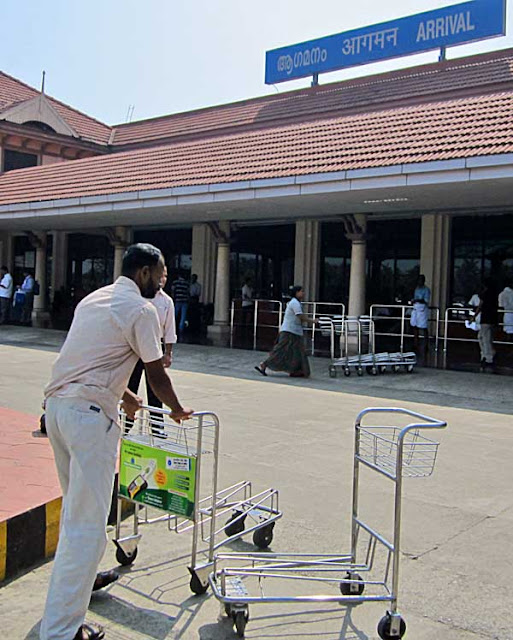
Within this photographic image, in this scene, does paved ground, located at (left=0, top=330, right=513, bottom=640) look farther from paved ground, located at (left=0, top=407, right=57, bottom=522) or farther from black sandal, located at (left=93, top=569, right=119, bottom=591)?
paved ground, located at (left=0, top=407, right=57, bottom=522)

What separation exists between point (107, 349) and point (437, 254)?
53.7ft

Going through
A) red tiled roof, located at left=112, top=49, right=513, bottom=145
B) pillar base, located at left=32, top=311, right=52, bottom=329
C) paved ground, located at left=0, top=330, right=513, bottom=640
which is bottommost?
paved ground, located at left=0, top=330, right=513, bottom=640

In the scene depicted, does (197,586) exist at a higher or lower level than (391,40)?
lower

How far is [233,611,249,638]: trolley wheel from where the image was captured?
10.6 ft

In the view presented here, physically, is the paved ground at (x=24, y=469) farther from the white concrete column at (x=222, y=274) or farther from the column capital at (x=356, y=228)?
the white concrete column at (x=222, y=274)

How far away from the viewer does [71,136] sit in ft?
89.1

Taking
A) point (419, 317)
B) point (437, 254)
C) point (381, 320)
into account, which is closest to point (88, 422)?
point (419, 317)

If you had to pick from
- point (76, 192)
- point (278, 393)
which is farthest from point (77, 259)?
point (278, 393)

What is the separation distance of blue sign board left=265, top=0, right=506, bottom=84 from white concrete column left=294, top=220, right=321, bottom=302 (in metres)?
7.54

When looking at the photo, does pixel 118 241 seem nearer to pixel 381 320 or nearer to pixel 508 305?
pixel 381 320

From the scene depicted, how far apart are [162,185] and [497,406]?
9.73m

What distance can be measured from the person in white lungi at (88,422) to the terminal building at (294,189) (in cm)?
941

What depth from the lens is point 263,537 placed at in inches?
172

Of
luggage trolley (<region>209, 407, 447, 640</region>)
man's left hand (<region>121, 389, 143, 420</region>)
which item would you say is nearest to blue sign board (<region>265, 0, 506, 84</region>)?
luggage trolley (<region>209, 407, 447, 640</region>)
